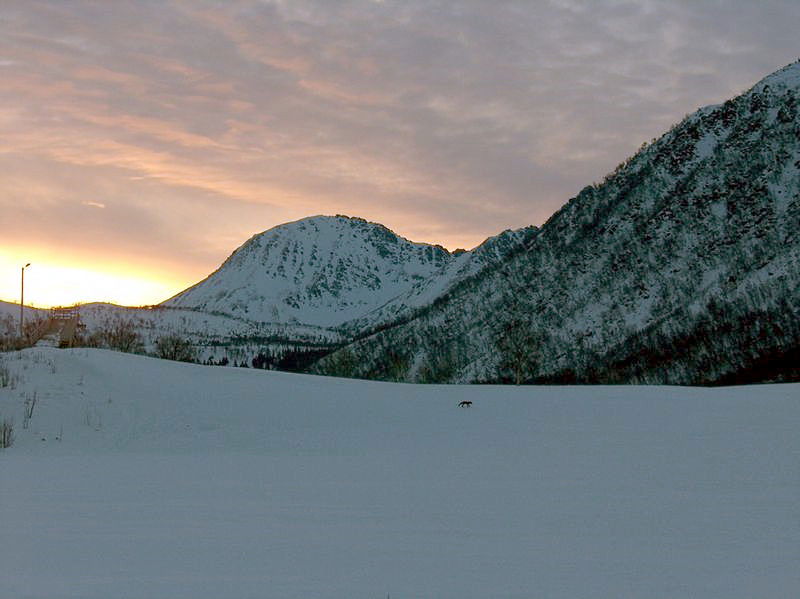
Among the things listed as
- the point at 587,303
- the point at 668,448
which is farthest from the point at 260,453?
the point at 587,303

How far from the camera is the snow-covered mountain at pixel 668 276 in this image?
67000 millimetres

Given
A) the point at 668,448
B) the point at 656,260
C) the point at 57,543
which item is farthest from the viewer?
the point at 656,260

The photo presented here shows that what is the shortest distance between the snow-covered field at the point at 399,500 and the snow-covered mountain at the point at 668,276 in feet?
147

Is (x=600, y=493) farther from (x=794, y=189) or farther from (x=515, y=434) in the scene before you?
(x=794, y=189)

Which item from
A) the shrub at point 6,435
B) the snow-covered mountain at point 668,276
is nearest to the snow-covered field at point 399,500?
the shrub at point 6,435

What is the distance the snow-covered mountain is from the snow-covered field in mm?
44813

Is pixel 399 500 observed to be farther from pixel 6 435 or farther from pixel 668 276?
pixel 668 276

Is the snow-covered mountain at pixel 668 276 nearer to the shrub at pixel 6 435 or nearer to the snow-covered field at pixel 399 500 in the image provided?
the snow-covered field at pixel 399 500

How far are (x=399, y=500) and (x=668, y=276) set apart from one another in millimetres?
82062

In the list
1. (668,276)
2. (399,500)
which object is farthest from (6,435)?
(668,276)

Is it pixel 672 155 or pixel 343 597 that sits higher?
pixel 672 155

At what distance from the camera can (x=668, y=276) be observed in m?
84.3

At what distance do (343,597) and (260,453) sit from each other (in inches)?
389

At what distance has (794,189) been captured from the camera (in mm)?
79938
